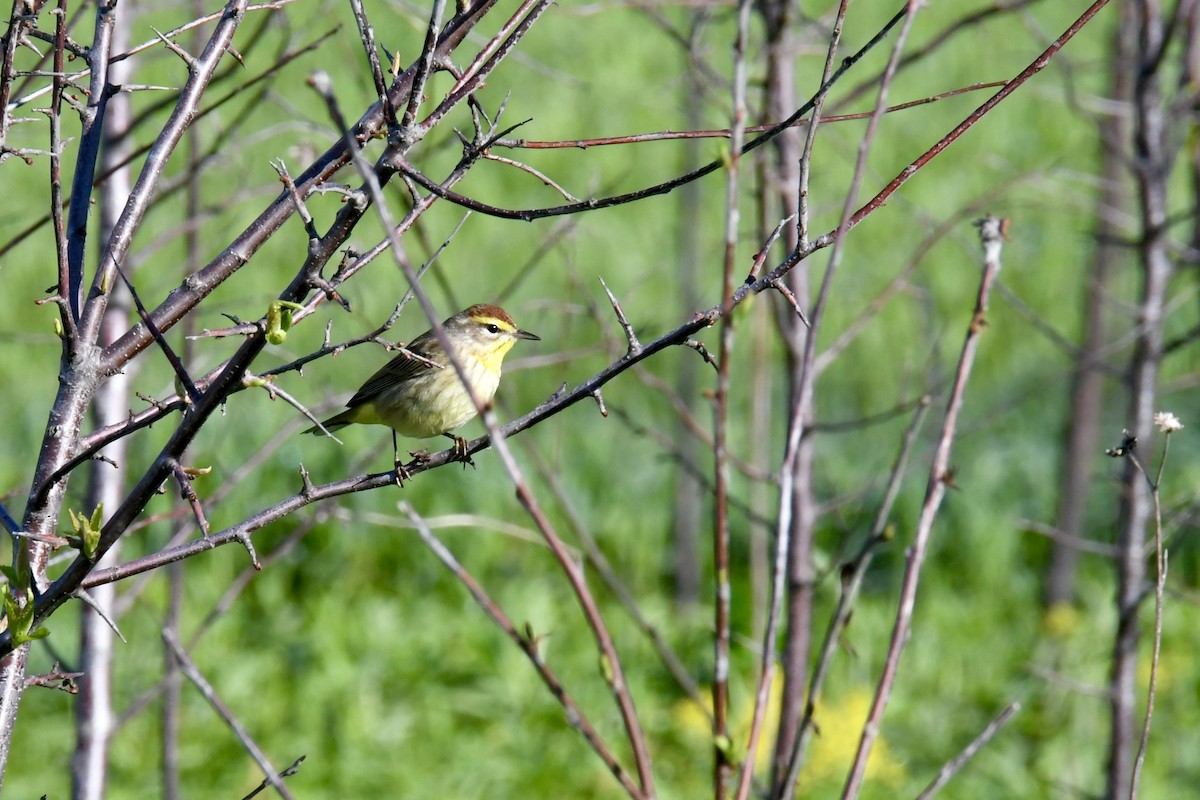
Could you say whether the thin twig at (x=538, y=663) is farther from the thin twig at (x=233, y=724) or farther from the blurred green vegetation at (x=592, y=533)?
the blurred green vegetation at (x=592, y=533)

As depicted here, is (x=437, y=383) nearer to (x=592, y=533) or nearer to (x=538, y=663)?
(x=538, y=663)

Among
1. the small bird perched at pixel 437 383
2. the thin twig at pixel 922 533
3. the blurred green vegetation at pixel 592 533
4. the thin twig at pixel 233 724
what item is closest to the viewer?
the thin twig at pixel 233 724

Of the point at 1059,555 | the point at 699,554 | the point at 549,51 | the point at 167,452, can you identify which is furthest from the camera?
the point at 549,51

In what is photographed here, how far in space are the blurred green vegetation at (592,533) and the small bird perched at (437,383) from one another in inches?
7.0

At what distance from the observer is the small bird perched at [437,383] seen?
4.01 metres

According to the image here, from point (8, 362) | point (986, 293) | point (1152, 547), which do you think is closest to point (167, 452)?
point (986, 293)

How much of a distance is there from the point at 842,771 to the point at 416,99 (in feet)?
16.2

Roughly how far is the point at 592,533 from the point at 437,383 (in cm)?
377

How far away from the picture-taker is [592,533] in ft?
25.4

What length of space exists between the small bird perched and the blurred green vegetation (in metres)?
0.18

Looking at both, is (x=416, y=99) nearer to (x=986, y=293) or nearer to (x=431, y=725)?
(x=986, y=293)

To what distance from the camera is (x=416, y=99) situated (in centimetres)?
158

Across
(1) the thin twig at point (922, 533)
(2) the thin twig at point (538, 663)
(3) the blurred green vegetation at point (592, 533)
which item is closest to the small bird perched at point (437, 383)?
(3) the blurred green vegetation at point (592, 533)

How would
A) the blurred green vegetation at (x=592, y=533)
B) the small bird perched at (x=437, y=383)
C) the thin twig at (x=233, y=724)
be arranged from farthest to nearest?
the blurred green vegetation at (x=592, y=533) < the small bird perched at (x=437, y=383) < the thin twig at (x=233, y=724)
